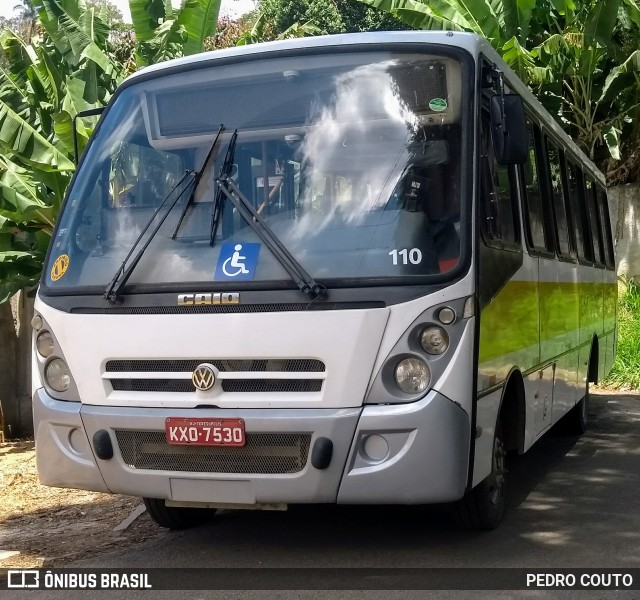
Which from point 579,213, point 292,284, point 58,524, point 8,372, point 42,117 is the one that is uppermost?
point 292,284

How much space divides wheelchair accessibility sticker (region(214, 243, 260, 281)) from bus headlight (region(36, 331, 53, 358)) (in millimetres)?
1056

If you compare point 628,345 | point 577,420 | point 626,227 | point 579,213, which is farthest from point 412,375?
point 626,227

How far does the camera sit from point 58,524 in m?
7.31

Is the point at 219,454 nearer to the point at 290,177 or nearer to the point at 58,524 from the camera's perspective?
the point at 290,177

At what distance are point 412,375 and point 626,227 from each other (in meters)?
14.2

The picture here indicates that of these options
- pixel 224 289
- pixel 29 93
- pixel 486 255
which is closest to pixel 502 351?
pixel 486 255

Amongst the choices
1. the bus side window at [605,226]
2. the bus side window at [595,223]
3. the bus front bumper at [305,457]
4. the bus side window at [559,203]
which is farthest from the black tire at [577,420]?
the bus front bumper at [305,457]

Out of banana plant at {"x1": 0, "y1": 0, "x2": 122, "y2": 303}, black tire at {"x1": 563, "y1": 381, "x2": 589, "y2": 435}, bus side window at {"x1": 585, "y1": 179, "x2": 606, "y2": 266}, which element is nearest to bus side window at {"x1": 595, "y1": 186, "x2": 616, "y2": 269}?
bus side window at {"x1": 585, "y1": 179, "x2": 606, "y2": 266}

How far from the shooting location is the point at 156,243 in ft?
18.4

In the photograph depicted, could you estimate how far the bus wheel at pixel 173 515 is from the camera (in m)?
6.33

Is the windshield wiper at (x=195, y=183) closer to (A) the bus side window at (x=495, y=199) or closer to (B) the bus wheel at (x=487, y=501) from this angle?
(A) the bus side window at (x=495, y=199)

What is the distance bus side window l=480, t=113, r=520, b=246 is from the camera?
562cm

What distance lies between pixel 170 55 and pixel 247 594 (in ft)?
27.8

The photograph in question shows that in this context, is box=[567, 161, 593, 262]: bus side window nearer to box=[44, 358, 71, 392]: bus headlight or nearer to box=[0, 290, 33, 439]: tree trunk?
box=[44, 358, 71, 392]: bus headlight
